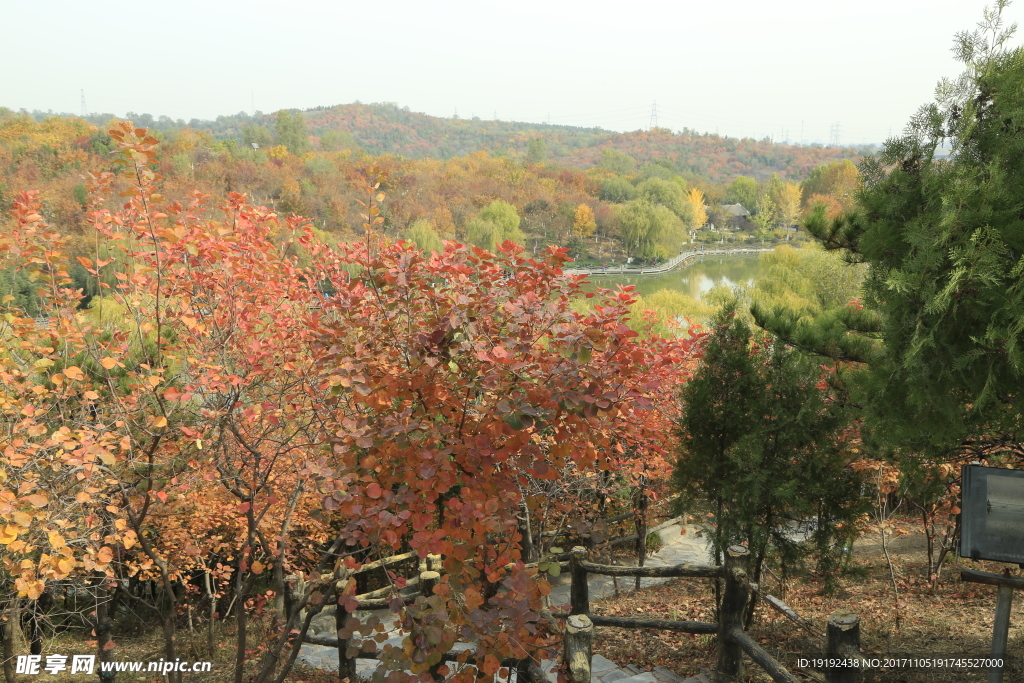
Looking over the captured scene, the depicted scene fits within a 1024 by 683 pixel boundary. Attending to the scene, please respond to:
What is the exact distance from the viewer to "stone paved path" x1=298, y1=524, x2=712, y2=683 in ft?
15.0

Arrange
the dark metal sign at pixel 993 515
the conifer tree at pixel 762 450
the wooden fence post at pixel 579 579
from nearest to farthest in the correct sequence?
1. the dark metal sign at pixel 993 515
2. the conifer tree at pixel 762 450
3. the wooden fence post at pixel 579 579

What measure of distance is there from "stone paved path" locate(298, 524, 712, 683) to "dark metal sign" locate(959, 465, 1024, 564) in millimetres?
2214

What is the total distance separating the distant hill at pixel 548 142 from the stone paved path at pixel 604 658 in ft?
333

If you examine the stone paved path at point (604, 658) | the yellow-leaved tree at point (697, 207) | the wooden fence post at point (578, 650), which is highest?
the yellow-leaved tree at point (697, 207)

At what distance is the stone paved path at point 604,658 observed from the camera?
456 cm

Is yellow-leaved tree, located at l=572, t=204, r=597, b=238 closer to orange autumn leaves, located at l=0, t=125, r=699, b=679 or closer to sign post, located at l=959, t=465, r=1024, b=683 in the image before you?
orange autumn leaves, located at l=0, t=125, r=699, b=679

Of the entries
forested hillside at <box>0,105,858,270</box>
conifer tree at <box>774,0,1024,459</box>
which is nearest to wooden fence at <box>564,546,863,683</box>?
conifer tree at <box>774,0,1024,459</box>

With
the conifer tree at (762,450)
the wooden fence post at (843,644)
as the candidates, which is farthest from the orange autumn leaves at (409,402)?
the wooden fence post at (843,644)

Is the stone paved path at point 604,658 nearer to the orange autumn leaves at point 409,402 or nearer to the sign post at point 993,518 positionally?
the orange autumn leaves at point 409,402

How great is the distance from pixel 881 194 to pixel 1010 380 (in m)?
1.18

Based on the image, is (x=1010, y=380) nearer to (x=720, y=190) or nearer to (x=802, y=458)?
(x=802, y=458)

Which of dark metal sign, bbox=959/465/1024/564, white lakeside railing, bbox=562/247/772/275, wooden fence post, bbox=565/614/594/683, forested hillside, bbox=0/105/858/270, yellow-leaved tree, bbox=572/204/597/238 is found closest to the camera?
dark metal sign, bbox=959/465/1024/564

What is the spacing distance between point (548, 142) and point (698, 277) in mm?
79793

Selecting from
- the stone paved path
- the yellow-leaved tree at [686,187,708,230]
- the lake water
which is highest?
the yellow-leaved tree at [686,187,708,230]
